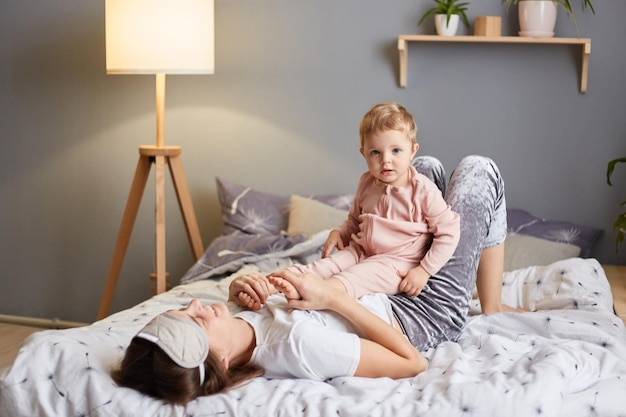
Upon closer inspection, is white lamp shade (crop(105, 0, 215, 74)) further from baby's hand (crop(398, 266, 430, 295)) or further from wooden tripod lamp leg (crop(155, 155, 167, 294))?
baby's hand (crop(398, 266, 430, 295))

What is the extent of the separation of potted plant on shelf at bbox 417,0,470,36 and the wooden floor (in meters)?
1.04

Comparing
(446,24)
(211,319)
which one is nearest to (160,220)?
(446,24)

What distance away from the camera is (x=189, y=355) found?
1.48 m

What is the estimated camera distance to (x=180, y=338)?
1.48 meters

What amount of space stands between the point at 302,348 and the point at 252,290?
8.7 inches

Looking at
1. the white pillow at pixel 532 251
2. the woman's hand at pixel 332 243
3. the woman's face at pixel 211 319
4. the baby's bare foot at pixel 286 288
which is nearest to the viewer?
the woman's face at pixel 211 319

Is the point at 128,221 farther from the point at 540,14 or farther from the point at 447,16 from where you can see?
the point at 540,14

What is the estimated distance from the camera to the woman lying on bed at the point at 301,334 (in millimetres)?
1513

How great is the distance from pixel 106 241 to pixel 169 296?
125cm

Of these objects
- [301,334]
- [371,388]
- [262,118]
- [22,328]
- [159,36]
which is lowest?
[22,328]

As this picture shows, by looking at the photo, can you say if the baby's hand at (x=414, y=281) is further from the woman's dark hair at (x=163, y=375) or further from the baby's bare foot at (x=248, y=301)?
the woman's dark hair at (x=163, y=375)

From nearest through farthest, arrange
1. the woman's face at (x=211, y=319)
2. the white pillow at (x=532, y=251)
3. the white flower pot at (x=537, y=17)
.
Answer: the woman's face at (x=211, y=319)
the white pillow at (x=532, y=251)
the white flower pot at (x=537, y=17)

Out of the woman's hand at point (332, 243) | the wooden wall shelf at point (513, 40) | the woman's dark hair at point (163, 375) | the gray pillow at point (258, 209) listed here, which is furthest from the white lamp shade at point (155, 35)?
the woman's dark hair at point (163, 375)

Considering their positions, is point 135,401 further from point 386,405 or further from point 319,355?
point 386,405
